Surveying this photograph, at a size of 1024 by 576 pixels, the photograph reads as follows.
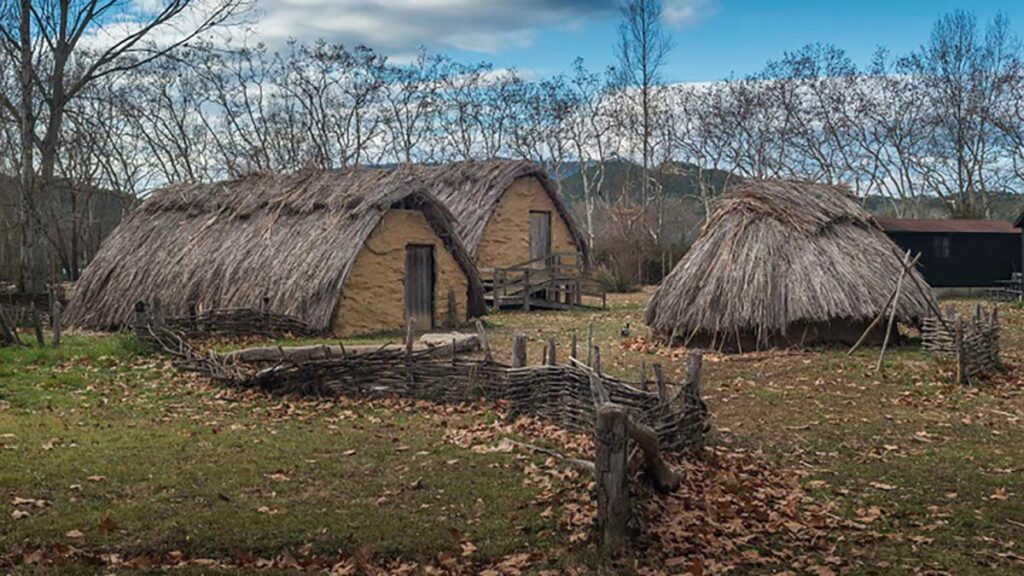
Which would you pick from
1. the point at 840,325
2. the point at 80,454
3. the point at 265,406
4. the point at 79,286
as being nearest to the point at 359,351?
the point at 265,406

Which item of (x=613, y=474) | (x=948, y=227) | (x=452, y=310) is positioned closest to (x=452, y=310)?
(x=452, y=310)

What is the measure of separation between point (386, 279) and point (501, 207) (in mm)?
9275

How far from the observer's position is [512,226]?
94.3 ft

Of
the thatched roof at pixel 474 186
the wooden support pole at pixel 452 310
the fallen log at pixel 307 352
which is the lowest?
the fallen log at pixel 307 352

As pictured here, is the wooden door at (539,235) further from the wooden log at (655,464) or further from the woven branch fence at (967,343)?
the wooden log at (655,464)

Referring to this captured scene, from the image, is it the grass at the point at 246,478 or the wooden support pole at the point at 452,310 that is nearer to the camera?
the grass at the point at 246,478

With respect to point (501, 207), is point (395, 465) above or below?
below

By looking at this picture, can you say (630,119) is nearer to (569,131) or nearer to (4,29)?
(569,131)

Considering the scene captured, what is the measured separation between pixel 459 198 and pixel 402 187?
889cm

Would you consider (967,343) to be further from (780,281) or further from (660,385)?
(660,385)

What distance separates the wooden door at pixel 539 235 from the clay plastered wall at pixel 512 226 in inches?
6.5

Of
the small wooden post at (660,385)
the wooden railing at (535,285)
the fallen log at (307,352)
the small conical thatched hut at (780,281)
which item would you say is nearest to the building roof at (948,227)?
the wooden railing at (535,285)

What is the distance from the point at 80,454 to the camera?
8.45m

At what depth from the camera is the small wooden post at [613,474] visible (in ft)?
20.4
